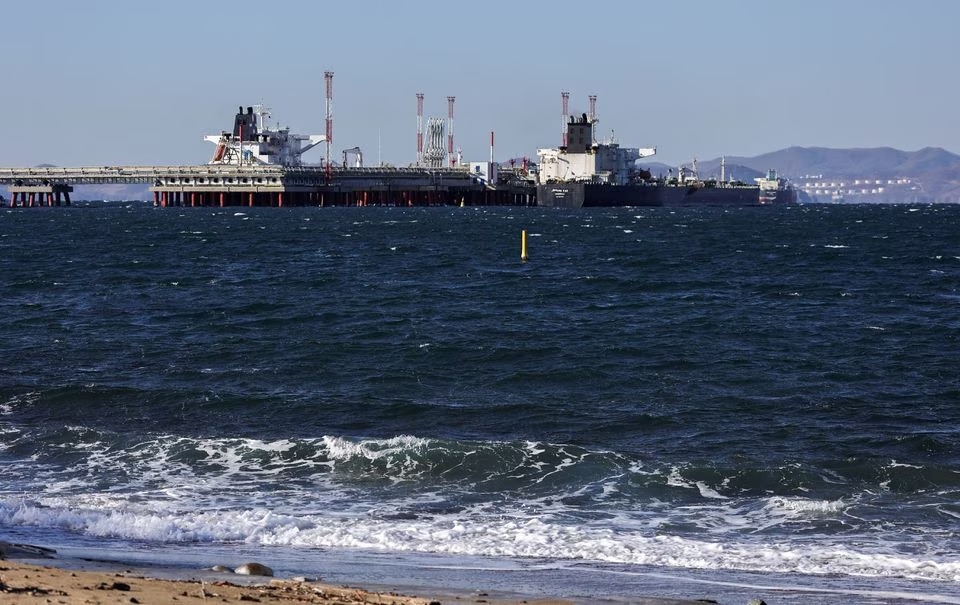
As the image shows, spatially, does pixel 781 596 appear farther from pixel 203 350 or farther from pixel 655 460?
pixel 203 350

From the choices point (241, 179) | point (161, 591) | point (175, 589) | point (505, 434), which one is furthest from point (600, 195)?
point (161, 591)

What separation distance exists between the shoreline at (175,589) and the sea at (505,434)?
52 centimetres

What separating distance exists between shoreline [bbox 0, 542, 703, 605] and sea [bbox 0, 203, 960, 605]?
518 millimetres

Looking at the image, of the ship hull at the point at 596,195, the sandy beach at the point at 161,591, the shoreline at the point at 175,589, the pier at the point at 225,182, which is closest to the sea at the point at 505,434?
the shoreline at the point at 175,589

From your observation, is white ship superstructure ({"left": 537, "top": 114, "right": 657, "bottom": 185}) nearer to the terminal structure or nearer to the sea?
the terminal structure

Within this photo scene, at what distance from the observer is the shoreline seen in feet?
36.5

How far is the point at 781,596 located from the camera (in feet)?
43.8

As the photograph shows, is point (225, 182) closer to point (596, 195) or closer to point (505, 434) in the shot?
point (596, 195)

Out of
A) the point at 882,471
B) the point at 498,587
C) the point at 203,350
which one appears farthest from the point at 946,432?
the point at 203,350

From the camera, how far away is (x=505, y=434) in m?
23.3

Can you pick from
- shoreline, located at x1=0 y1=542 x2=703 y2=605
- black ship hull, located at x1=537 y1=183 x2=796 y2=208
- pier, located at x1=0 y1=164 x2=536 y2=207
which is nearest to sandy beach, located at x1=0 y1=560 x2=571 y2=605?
shoreline, located at x1=0 y1=542 x2=703 y2=605

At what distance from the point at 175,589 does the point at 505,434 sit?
39.2ft

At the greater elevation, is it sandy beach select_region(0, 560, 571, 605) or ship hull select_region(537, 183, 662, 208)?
sandy beach select_region(0, 560, 571, 605)

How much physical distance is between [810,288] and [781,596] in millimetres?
37883
